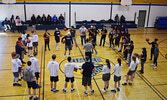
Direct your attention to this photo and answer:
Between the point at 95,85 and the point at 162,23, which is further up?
the point at 162,23

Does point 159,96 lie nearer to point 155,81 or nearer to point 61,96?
point 155,81

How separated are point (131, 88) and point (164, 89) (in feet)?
5.43

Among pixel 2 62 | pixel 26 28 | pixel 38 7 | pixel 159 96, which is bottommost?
pixel 159 96

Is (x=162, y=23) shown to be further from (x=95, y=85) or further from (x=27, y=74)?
(x=27, y=74)

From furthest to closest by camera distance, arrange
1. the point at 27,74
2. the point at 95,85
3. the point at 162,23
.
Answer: the point at 162,23, the point at 95,85, the point at 27,74

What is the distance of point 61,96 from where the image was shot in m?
7.83

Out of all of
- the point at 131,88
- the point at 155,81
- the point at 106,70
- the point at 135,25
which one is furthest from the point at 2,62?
the point at 135,25

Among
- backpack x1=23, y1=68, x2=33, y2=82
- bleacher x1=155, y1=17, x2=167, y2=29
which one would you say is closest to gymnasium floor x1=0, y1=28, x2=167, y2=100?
backpack x1=23, y1=68, x2=33, y2=82

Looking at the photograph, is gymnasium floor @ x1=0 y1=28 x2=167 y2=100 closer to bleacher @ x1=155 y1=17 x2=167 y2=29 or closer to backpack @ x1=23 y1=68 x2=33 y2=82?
backpack @ x1=23 y1=68 x2=33 y2=82

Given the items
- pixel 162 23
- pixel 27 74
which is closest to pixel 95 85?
pixel 27 74

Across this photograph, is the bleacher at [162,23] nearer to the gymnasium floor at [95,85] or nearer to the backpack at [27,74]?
the gymnasium floor at [95,85]

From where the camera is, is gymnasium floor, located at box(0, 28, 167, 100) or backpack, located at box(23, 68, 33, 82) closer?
backpack, located at box(23, 68, 33, 82)

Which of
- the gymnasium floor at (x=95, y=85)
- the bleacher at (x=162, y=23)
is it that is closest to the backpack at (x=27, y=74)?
the gymnasium floor at (x=95, y=85)

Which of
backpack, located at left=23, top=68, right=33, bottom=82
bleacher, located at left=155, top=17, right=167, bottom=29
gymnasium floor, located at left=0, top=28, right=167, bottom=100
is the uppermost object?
bleacher, located at left=155, top=17, right=167, bottom=29
